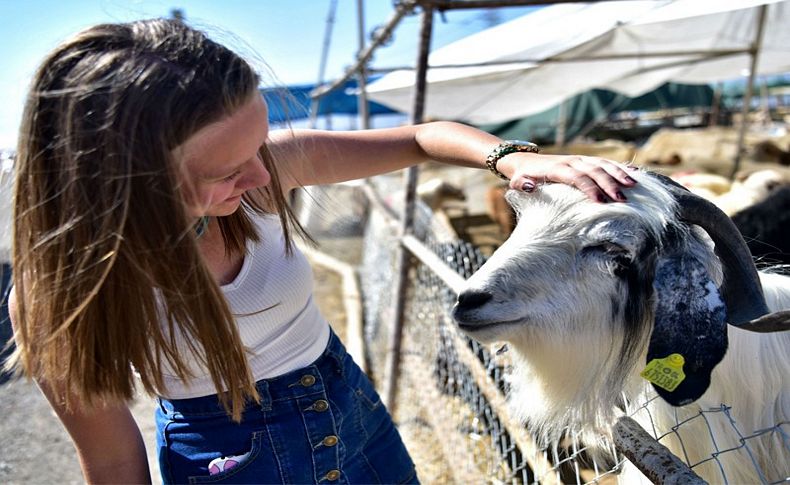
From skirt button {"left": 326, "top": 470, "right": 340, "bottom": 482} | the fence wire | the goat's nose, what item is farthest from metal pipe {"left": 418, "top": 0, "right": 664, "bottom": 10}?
skirt button {"left": 326, "top": 470, "right": 340, "bottom": 482}

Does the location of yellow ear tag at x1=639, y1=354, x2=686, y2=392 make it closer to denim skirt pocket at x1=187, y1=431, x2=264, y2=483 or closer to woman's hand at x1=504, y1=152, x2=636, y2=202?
woman's hand at x1=504, y1=152, x2=636, y2=202

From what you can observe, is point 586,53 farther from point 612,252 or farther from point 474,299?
point 474,299

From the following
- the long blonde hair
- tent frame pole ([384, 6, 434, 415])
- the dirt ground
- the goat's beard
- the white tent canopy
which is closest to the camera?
the long blonde hair

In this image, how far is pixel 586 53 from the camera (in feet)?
22.3

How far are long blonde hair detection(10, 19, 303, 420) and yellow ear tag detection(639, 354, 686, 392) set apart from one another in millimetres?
864

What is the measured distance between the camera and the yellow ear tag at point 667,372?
141 centimetres

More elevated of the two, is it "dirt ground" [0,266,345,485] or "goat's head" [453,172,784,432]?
"goat's head" [453,172,784,432]

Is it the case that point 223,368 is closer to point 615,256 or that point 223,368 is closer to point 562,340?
point 562,340

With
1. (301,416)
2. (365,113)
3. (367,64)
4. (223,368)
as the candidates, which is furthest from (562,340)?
(365,113)

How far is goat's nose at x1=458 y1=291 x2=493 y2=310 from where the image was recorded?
1572 mm

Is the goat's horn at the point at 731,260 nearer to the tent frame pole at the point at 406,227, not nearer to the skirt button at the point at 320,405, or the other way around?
the skirt button at the point at 320,405

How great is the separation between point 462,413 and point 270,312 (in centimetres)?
236

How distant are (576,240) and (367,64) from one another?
4228 millimetres

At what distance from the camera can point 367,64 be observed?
5.55m
